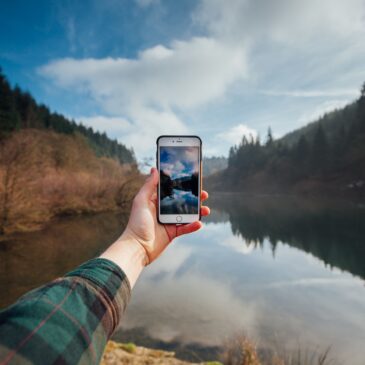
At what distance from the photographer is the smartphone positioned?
289 cm

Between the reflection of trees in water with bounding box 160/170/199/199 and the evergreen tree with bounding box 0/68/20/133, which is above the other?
the evergreen tree with bounding box 0/68/20/133

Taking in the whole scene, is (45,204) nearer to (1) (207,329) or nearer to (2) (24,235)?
(2) (24,235)

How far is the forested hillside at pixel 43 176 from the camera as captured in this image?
57.2 feet

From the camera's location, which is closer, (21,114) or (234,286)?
(234,286)

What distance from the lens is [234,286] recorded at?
10.7m

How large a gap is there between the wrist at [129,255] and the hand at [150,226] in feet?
0.19

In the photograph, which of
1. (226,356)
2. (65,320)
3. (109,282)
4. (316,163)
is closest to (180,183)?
(109,282)

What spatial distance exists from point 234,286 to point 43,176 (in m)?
25.3

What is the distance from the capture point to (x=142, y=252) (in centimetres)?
208

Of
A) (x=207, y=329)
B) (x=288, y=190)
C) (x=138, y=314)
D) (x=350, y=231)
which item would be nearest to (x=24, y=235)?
Answer: (x=138, y=314)

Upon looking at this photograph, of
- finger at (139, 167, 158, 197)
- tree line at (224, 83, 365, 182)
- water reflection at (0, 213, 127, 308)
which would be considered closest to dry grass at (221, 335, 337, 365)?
finger at (139, 167, 158, 197)

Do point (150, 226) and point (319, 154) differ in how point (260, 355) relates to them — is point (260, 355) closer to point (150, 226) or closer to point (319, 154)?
point (150, 226)

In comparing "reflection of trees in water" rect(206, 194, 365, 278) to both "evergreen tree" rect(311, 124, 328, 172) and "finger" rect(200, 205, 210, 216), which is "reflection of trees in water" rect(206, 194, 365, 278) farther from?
"evergreen tree" rect(311, 124, 328, 172)

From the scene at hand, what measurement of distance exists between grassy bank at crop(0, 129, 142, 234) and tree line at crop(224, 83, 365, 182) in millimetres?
49460
